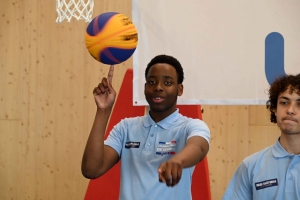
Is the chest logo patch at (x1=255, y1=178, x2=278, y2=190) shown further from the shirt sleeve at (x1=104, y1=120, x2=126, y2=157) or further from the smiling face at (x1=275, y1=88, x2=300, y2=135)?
the shirt sleeve at (x1=104, y1=120, x2=126, y2=157)

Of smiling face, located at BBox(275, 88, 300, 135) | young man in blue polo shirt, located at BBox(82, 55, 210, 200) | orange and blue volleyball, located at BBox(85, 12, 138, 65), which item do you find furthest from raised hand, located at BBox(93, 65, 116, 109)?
smiling face, located at BBox(275, 88, 300, 135)

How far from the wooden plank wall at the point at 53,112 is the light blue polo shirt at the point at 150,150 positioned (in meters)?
3.27

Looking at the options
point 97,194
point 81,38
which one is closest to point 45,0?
point 81,38

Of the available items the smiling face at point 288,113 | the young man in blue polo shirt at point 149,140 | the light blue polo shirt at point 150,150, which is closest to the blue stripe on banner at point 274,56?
the smiling face at point 288,113

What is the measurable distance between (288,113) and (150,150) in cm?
83

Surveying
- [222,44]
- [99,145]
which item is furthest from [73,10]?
[99,145]

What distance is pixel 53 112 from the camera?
634 cm

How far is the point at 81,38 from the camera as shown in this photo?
6281 mm

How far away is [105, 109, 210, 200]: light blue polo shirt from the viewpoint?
8.41 ft

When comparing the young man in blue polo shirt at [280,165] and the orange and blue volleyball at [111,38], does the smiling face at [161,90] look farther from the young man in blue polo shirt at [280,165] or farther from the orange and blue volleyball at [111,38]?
the young man in blue polo shirt at [280,165]

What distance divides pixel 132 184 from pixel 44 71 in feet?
13.5

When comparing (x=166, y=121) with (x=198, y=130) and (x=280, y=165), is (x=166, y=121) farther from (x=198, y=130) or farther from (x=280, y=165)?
(x=280, y=165)

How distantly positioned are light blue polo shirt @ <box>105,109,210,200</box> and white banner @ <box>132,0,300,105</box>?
111cm

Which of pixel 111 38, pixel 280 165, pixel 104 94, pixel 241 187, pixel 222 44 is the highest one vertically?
pixel 222 44
